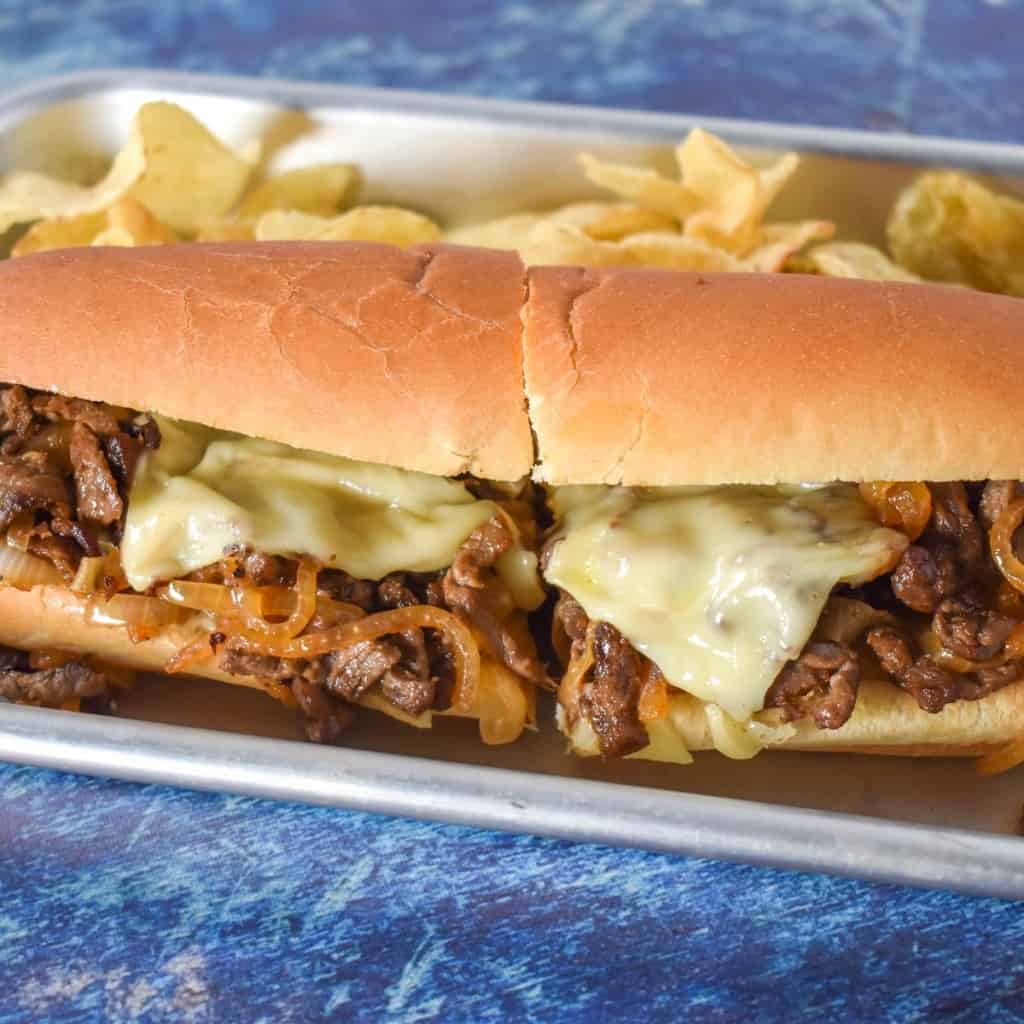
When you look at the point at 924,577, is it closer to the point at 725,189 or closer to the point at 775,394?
the point at 775,394

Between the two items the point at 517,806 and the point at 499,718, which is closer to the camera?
the point at 517,806

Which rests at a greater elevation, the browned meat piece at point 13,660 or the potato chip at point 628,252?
the potato chip at point 628,252

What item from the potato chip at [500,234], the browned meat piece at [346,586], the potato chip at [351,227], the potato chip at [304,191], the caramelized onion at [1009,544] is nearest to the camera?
the caramelized onion at [1009,544]

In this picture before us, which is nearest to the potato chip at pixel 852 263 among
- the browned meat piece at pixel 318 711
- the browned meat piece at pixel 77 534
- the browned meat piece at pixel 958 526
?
the browned meat piece at pixel 958 526

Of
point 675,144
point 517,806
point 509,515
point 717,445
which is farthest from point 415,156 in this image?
point 517,806

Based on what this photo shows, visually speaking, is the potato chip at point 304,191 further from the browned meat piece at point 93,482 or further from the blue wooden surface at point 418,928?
the blue wooden surface at point 418,928

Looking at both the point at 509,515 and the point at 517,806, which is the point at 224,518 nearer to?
the point at 509,515

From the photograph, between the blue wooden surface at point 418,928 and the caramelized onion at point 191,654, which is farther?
the caramelized onion at point 191,654
